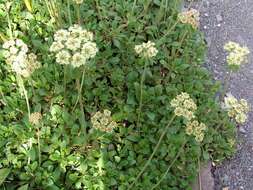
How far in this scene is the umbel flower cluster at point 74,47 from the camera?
2297 mm

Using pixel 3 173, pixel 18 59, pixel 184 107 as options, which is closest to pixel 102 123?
pixel 184 107

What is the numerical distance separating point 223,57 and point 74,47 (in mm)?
2289

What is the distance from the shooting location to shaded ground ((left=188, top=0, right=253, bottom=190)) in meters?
3.56

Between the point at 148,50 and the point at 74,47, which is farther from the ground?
the point at 74,47

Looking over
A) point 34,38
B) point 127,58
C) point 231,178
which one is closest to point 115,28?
point 127,58

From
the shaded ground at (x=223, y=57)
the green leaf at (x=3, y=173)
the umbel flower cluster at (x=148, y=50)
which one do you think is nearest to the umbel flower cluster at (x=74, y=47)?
the umbel flower cluster at (x=148, y=50)

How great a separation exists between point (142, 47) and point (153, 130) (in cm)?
78

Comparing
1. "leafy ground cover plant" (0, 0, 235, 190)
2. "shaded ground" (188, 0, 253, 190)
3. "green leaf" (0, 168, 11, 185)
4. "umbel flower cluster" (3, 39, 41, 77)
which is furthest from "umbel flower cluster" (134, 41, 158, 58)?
"shaded ground" (188, 0, 253, 190)

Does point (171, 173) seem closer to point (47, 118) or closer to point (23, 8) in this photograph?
point (47, 118)

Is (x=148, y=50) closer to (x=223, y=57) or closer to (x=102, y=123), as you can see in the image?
(x=102, y=123)

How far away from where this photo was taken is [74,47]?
2311mm

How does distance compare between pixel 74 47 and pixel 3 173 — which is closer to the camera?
pixel 74 47

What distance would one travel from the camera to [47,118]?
312 cm

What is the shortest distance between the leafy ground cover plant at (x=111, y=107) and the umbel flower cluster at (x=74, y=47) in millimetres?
237
